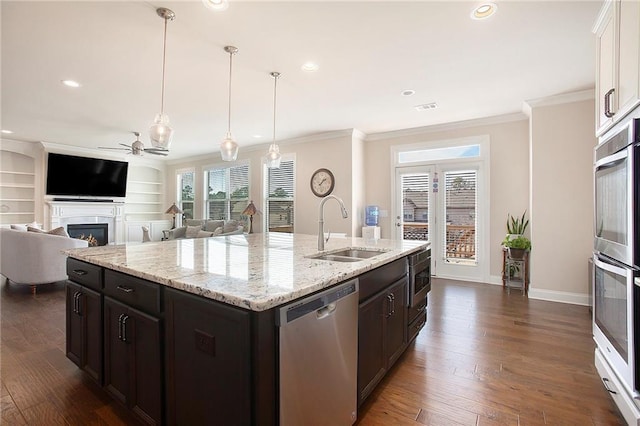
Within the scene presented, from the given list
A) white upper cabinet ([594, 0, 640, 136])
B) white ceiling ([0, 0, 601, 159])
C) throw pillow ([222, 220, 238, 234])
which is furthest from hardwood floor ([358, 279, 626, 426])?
throw pillow ([222, 220, 238, 234])

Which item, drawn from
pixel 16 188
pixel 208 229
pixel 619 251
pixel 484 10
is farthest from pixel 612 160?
pixel 16 188

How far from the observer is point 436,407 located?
72.2 inches

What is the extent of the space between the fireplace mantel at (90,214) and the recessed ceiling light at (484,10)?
861 cm

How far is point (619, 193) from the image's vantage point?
160 centimetres

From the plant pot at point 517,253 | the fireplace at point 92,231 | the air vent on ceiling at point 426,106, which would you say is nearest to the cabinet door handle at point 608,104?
the air vent on ceiling at point 426,106

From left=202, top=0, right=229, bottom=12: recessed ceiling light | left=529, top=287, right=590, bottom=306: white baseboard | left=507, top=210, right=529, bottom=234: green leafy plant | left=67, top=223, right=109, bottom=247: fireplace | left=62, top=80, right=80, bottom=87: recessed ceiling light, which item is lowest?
left=529, top=287, right=590, bottom=306: white baseboard

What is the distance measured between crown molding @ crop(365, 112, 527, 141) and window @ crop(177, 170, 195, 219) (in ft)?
18.0

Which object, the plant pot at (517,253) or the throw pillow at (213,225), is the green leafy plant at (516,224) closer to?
the plant pot at (517,253)

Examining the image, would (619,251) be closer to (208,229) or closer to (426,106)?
(426,106)

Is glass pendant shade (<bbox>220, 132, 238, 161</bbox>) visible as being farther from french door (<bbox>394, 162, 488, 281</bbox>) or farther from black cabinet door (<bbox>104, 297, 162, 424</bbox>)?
french door (<bbox>394, 162, 488, 281</bbox>)

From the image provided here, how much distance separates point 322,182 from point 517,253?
137 inches

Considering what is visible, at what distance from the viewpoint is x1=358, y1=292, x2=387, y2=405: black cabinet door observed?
1667mm

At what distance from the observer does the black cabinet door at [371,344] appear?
5.47ft

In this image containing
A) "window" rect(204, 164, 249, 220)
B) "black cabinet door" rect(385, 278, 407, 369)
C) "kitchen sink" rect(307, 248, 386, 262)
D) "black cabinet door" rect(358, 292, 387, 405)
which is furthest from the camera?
"window" rect(204, 164, 249, 220)
